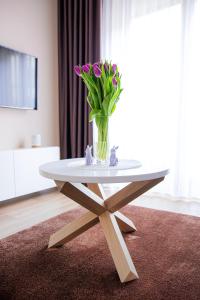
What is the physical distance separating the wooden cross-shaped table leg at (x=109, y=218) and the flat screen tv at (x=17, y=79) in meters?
1.66

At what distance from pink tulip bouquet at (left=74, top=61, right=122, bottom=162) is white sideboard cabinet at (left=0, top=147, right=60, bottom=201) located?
1.28 metres

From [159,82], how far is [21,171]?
1805mm

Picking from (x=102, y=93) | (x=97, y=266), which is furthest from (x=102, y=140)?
(x=97, y=266)

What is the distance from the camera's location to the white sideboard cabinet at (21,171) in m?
2.45

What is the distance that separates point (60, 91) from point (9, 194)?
1589 mm

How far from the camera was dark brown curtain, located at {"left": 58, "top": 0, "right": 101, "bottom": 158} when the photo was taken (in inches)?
122

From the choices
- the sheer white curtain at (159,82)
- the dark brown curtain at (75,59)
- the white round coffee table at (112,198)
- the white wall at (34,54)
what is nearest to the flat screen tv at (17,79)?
the white wall at (34,54)

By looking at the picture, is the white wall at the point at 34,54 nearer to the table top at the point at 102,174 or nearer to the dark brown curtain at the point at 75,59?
the dark brown curtain at the point at 75,59

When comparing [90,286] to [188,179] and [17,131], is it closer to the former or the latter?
[188,179]

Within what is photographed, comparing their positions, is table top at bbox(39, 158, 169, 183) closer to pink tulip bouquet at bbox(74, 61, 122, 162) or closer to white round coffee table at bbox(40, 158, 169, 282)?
white round coffee table at bbox(40, 158, 169, 282)

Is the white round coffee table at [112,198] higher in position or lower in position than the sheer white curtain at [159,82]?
lower

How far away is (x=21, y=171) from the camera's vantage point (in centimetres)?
261

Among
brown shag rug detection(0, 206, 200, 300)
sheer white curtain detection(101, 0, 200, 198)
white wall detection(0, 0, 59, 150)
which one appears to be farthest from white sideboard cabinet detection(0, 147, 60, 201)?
sheer white curtain detection(101, 0, 200, 198)

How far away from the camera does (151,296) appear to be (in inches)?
43.9
